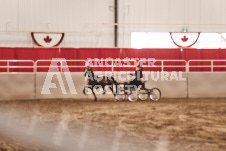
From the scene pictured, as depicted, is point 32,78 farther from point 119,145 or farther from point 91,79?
point 119,145

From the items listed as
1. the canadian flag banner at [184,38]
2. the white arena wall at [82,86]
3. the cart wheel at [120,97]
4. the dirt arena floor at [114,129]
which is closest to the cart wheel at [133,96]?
the cart wheel at [120,97]

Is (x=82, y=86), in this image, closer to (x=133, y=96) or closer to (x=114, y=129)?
(x=133, y=96)

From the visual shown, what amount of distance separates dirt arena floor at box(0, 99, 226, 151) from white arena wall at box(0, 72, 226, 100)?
480cm

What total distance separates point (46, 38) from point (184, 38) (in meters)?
8.77

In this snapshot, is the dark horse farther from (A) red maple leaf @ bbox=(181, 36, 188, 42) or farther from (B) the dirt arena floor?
(A) red maple leaf @ bbox=(181, 36, 188, 42)

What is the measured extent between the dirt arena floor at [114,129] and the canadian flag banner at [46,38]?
1199 cm

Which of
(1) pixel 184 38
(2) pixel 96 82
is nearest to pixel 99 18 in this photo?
(1) pixel 184 38

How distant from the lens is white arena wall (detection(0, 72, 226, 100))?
18.5 metres

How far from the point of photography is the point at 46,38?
2542 cm

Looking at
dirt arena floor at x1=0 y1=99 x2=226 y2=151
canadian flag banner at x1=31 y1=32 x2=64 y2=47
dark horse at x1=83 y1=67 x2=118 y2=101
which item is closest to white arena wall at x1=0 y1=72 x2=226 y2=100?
dark horse at x1=83 y1=67 x2=118 y2=101

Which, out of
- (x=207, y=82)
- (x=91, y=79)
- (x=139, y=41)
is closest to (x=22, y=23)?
(x=139, y=41)

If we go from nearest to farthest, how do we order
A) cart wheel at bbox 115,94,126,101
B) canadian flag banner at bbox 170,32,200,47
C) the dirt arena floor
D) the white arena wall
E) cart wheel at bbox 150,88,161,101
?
the dirt arena floor < cart wheel at bbox 150,88,161,101 < cart wheel at bbox 115,94,126,101 < the white arena wall < canadian flag banner at bbox 170,32,200,47

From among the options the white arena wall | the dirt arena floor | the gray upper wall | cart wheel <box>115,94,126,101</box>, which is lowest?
the dirt arena floor

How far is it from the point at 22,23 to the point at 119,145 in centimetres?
1938
